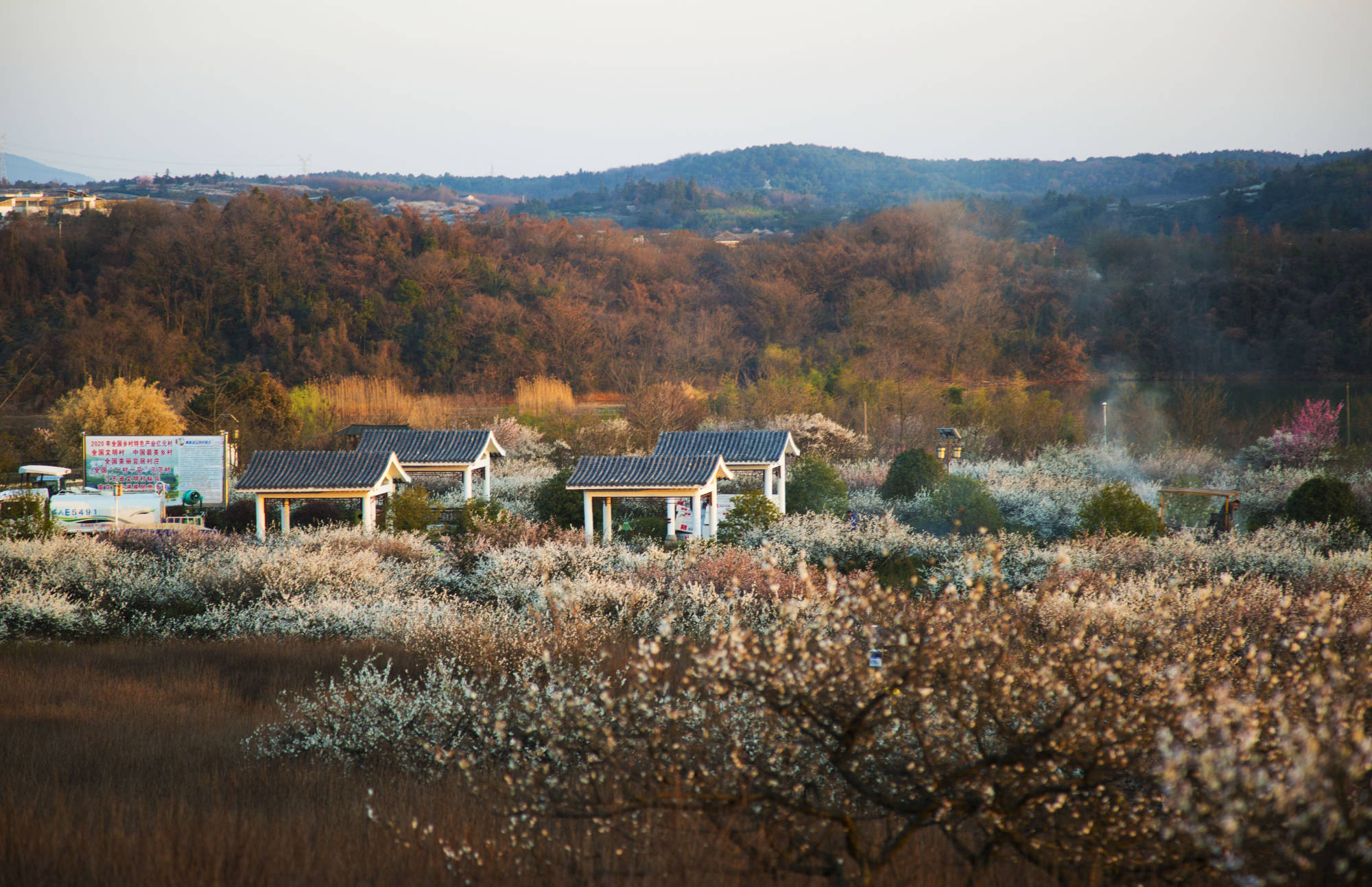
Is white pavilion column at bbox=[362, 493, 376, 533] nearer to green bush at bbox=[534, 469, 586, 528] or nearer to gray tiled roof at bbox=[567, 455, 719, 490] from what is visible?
green bush at bbox=[534, 469, 586, 528]

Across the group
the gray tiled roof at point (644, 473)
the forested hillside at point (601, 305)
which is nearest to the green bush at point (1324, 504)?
the gray tiled roof at point (644, 473)

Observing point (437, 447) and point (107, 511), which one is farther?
point (437, 447)

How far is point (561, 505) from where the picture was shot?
671 inches

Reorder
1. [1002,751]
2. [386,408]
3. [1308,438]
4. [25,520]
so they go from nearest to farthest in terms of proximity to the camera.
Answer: [1002,751], [25,520], [1308,438], [386,408]

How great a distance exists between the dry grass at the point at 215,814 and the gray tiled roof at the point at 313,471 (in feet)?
25.8

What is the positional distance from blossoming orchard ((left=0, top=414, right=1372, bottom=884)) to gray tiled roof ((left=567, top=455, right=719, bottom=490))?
0.06 meters

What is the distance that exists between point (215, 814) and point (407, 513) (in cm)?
1217

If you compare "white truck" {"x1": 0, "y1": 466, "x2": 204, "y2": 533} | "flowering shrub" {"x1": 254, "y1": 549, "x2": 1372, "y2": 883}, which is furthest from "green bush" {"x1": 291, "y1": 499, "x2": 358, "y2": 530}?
"flowering shrub" {"x1": 254, "y1": 549, "x2": 1372, "y2": 883}

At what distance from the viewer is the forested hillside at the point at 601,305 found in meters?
45.0

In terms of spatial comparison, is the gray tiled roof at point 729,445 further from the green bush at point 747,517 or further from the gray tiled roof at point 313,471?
the gray tiled roof at point 313,471

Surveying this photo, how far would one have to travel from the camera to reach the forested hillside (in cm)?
→ 4500

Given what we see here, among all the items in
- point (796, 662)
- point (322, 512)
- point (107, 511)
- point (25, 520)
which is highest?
point (796, 662)

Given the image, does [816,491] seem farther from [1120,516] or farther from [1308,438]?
[1308,438]

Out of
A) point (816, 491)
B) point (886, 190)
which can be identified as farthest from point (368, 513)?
point (886, 190)
